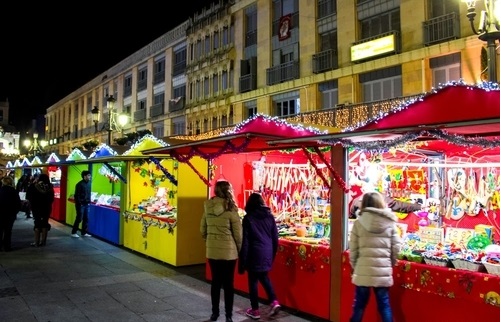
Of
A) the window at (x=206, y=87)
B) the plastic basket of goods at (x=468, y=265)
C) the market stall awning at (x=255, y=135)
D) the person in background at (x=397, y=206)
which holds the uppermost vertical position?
the window at (x=206, y=87)

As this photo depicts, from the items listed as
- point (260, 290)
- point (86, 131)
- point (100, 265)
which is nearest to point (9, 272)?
point (100, 265)

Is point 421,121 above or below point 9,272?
above

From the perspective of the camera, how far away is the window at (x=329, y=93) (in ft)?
66.9

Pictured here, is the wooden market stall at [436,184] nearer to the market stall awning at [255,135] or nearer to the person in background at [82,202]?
the market stall awning at [255,135]

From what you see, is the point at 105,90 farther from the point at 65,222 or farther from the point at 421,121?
the point at 421,121

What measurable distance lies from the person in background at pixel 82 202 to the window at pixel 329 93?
462 inches

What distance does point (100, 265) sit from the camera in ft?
30.7

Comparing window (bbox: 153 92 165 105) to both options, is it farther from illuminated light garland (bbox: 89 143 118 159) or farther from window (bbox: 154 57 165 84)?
illuminated light garland (bbox: 89 143 118 159)

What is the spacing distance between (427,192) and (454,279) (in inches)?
139

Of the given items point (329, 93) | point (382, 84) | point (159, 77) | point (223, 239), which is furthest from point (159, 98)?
point (223, 239)

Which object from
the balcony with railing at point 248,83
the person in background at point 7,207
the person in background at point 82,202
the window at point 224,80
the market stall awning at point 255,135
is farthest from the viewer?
the window at point 224,80

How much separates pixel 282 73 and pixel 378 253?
1938 cm

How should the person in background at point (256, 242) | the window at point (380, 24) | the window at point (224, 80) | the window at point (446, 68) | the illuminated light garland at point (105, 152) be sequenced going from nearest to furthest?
the person in background at point (256, 242) → the illuminated light garland at point (105, 152) → the window at point (446, 68) → the window at point (380, 24) → the window at point (224, 80)

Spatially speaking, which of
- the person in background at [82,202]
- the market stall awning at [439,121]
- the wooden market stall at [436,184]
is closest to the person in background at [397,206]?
the wooden market stall at [436,184]
